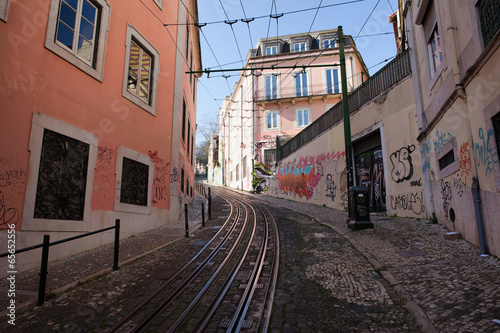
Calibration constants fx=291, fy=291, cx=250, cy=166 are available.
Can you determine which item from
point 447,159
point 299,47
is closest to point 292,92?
point 299,47

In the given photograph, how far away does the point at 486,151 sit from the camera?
15.1 ft

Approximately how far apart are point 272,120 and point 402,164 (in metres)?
19.7

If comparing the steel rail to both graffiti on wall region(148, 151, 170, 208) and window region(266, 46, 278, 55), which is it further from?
window region(266, 46, 278, 55)

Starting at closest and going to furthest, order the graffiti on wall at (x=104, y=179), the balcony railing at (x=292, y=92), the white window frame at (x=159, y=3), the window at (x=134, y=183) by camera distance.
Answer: the graffiti on wall at (x=104, y=179) < the window at (x=134, y=183) < the white window frame at (x=159, y=3) < the balcony railing at (x=292, y=92)

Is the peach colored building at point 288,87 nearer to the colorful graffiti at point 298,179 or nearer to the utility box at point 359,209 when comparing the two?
the colorful graffiti at point 298,179

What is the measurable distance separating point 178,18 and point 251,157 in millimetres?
17977

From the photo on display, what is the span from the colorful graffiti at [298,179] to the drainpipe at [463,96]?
400 inches

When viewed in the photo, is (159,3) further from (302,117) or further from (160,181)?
(302,117)

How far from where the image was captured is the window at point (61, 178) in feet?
18.5

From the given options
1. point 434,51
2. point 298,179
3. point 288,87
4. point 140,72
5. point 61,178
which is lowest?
point 61,178

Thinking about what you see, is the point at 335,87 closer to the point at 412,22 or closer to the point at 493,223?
the point at 412,22

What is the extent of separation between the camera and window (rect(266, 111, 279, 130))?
28109 millimetres

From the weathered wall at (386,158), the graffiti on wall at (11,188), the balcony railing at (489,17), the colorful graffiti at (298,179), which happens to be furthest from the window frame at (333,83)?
the graffiti on wall at (11,188)

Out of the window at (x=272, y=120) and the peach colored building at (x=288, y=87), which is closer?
the peach colored building at (x=288, y=87)
